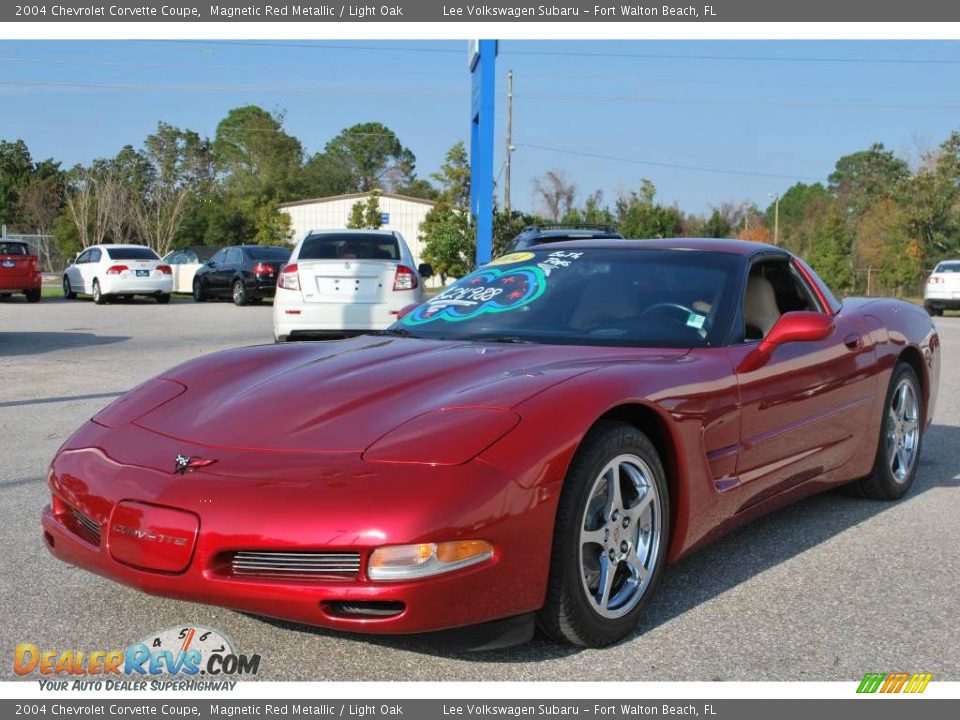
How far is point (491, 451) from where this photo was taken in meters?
3.01

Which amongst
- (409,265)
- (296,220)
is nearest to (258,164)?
(296,220)

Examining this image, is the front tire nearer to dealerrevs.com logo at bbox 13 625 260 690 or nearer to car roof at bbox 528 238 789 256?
dealerrevs.com logo at bbox 13 625 260 690

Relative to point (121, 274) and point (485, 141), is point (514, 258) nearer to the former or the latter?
point (485, 141)

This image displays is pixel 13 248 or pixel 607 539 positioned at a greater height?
pixel 13 248

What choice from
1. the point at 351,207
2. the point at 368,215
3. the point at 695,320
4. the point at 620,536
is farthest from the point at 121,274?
the point at 351,207

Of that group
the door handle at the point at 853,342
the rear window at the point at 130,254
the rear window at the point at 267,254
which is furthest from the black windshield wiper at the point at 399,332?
the rear window at the point at 130,254

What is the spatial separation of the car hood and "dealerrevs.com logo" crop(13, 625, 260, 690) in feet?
2.04

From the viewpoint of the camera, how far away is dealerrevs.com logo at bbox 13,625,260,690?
3.01 meters

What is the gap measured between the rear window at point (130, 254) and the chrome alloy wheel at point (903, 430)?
71.0 ft

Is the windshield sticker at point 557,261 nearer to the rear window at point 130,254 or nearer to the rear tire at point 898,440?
the rear tire at point 898,440

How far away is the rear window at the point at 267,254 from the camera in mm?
24891

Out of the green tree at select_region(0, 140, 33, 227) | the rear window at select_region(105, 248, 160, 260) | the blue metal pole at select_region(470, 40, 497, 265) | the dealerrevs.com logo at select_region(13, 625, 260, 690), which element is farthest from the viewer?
the green tree at select_region(0, 140, 33, 227)

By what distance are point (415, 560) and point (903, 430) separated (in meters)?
3.61

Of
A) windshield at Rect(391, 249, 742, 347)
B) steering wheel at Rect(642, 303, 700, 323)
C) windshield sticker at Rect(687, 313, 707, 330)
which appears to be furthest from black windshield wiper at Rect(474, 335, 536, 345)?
windshield sticker at Rect(687, 313, 707, 330)
